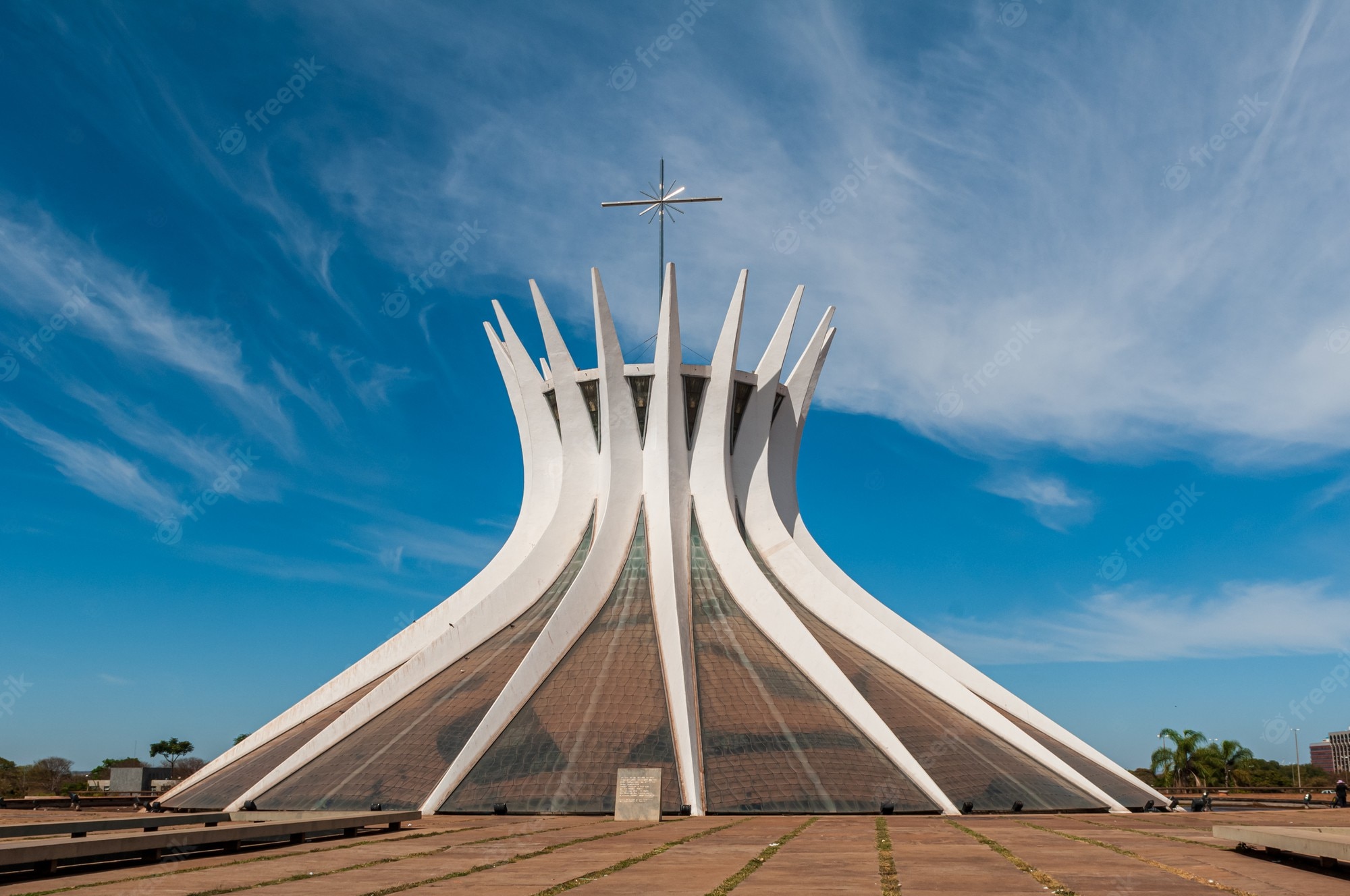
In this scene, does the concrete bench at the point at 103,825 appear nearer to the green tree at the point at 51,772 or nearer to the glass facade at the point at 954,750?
the glass facade at the point at 954,750

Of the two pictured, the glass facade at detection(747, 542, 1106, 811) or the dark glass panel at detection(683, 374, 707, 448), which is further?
the dark glass panel at detection(683, 374, 707, 448)

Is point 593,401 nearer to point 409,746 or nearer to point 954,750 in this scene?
point 409,746

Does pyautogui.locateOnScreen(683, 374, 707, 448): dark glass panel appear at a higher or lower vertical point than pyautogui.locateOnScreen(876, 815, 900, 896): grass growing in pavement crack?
higher

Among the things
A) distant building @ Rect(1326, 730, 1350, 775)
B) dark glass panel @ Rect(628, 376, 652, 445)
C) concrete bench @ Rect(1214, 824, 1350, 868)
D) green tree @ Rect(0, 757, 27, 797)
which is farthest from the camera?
distant building @ Rect(1326, 730, 1350, 775)

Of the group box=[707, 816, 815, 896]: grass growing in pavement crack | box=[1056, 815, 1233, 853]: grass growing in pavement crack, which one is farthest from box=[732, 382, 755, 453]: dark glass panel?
box=[707, 816, 815, 896]: grass growing in pavement crack

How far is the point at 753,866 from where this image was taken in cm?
1061

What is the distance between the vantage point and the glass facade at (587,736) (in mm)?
20297

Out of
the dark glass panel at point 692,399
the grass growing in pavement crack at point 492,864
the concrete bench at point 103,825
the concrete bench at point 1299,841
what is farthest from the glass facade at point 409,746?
the concrete bench at point 1299,841

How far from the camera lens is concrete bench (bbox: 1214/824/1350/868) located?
9.59 meters

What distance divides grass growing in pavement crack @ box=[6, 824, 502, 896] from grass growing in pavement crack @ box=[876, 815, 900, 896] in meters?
6.47

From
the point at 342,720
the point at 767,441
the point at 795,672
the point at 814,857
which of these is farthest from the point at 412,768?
the point at 767,441

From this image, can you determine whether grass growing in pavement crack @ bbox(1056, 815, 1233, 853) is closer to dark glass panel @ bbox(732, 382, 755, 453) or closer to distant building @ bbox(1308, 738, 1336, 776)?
dark glass panel @ bbox(732, 382, 755, 453)

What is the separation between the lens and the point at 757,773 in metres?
20.8

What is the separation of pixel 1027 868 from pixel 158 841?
9761mm
